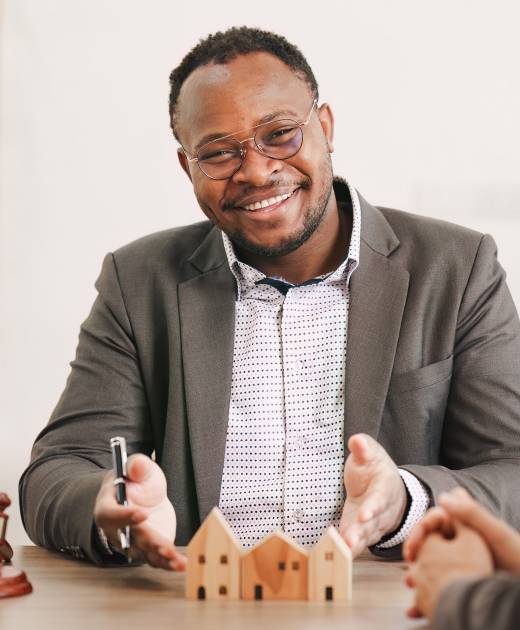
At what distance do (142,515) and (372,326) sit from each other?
837 millimetres

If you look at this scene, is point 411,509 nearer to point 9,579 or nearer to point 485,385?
point 485,385

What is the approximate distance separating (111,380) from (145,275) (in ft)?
0.90

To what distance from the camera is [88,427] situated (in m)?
2.17

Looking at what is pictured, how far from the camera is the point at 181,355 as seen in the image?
7.31 feet

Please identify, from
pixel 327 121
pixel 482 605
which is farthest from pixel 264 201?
pixel 482 605

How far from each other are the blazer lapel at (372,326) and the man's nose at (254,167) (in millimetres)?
284

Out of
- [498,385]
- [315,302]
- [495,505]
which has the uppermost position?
[315,302]

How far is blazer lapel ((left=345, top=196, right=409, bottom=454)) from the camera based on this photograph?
2080mm

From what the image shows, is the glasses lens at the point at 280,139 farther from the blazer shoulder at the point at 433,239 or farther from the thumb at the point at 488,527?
the thumb at the point at 488,527

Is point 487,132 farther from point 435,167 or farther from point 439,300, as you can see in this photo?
point 439,300

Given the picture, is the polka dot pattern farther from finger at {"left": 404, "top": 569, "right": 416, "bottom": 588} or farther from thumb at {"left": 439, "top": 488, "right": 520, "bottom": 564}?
thumb at {"left": 439, "top": 488, "right": 520, "bottom": 564}

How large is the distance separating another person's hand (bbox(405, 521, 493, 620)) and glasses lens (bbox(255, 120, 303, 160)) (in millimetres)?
1179

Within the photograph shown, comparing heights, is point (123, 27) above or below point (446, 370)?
above

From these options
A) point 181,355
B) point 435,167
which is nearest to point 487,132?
point 435,167
